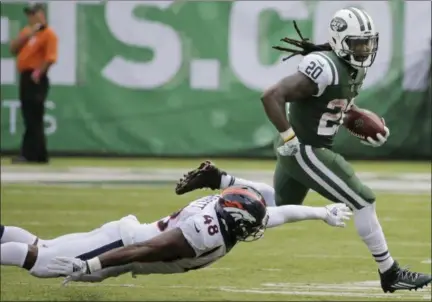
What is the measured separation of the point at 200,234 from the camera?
5844 mm

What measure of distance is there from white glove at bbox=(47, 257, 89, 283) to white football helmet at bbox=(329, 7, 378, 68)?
7.48 feet

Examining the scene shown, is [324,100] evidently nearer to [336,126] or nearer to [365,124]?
[336,126]

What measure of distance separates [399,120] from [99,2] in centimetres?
411

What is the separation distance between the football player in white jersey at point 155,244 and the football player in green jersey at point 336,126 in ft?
3.33

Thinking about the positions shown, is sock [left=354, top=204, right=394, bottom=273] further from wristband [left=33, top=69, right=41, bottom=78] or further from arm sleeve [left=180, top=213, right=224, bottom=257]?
wristband [left=33, top=69, right=41, bottom=78]

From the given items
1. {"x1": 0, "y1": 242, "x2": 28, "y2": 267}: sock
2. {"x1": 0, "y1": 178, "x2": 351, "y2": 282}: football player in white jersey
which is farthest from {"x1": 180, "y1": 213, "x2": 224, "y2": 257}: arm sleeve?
{"x1": 0, "y1": 242, "x2": 28, "y2": 267}: sock

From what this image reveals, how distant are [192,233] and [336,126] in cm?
176

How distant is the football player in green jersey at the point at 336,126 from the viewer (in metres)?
7.03

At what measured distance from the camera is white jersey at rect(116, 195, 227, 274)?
5.86 metres

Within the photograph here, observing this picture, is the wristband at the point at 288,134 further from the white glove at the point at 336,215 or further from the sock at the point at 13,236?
the sock at the point at 13,236

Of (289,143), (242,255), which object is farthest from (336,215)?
(242,255)

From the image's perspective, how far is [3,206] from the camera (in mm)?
11000

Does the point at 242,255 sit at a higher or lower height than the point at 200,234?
lower

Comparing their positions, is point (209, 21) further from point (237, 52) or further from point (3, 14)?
point (3, 14)
